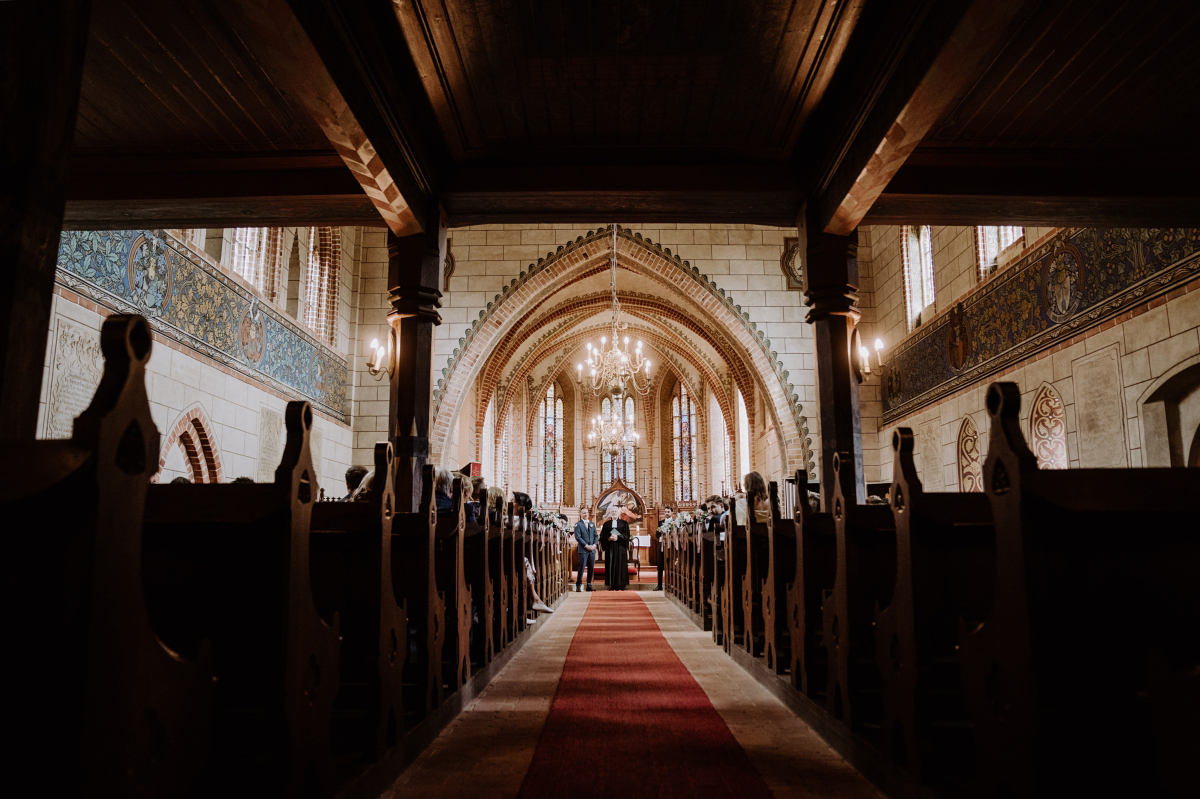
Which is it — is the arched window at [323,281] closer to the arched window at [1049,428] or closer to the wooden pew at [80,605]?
the arched window at [1049,428]

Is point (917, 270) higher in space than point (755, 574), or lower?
higher

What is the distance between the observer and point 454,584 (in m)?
3.79

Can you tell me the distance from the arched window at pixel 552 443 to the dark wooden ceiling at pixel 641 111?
20.0 m

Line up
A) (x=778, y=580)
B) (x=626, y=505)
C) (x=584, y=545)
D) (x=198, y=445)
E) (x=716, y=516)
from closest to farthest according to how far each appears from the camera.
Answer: (x=778, y=580), (x=716, y=516), (x=198, y=445), (x=584, y=545), (x=626, y=505)

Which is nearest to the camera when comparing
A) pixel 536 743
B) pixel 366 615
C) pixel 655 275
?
pixel 366 615

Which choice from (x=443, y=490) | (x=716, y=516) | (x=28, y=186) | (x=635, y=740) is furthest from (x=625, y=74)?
(x=716, y=516)

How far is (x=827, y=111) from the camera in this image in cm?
517

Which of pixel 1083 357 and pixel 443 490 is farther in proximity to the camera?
pixel 1083 357

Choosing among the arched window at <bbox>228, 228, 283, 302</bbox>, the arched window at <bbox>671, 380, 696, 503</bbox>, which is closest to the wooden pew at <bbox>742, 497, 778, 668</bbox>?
the arched window at <bbox>228, 228, 283, 302</bbox>

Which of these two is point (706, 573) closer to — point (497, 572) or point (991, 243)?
point (497, 572)

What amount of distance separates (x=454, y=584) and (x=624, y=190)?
3.28 meters

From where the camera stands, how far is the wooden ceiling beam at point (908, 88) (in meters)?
3.56

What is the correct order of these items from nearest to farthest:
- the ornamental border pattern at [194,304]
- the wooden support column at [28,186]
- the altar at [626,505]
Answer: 1. the wooden support column at [28,186]
2. the ornamental border pattern at [194,304]
3. the altar at [626,505]

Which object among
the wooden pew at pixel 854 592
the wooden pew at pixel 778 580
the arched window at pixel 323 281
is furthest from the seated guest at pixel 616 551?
the wooden pew at pixel 854 592
